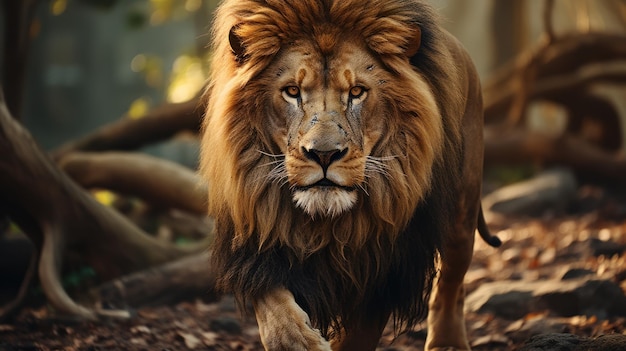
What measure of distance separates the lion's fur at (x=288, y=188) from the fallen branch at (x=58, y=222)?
1.63m

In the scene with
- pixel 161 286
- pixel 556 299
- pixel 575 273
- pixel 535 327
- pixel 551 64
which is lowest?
pixel 551 64

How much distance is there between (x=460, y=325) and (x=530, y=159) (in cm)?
607

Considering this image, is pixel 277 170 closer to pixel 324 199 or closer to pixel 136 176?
pixel 324 199

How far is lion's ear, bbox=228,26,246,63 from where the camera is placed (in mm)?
3430

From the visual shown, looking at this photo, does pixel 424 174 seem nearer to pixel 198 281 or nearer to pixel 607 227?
pixel 198 281

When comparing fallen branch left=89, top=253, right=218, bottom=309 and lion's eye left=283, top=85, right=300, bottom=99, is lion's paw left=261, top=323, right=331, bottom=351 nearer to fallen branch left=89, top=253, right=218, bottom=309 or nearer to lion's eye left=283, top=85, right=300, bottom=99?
lion's eye left=283, top=85, right=300, bottom=99

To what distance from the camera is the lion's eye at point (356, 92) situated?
3354 millimetres

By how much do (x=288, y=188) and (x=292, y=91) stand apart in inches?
15.1

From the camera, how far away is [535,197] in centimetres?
906

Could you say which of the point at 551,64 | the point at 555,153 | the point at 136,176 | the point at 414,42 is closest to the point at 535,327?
the point at 414,42

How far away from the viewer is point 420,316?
12.5 ft

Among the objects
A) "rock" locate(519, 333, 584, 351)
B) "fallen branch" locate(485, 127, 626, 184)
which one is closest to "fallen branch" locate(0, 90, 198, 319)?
"rock" locate(519, 333, 584, 351)

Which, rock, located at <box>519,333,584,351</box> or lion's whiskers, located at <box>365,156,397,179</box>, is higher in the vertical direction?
lion's whiskers, located at <box>365,156,397,179</box>

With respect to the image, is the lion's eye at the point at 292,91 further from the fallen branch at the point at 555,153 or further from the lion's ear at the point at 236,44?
the fallen branch at the point at 555,153
